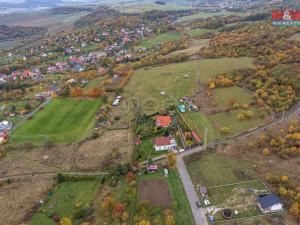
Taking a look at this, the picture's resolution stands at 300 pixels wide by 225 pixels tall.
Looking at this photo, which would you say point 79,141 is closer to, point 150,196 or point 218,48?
point 150,196

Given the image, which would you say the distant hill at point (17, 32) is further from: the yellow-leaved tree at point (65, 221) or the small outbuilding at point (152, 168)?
the yellow-leaved tree at point (65, 221)

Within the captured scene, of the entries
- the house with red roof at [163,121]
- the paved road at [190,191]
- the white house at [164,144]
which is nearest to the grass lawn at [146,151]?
the white house at [164,144]

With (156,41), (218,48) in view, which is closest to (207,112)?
(218,48)

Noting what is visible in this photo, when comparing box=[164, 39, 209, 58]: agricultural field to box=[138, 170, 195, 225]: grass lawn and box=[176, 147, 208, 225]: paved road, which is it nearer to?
box=[176, 147, 208, 225]: paved road

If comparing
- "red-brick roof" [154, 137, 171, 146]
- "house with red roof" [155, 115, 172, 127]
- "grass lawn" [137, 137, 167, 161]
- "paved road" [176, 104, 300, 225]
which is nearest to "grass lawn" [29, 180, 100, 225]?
"grass lawn" [137, 137, 167, 161]

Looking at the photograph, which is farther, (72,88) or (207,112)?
(72,88)

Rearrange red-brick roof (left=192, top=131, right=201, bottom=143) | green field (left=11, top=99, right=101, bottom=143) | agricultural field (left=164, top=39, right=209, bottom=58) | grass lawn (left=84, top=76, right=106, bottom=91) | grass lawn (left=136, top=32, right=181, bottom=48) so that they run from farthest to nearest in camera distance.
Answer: grass lawn (left=136, top=32, right=181, bottom=48) → agricultural field (left=164, top=39, right=209, bottom=58) → grass lawn (left=84, top=76, right=106, bottom=91) → green field (left=11, top=99, right=101, bottom=143) → red-brick roof (left=192, top=131, right=201, bottom=143)
